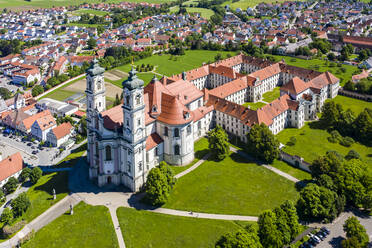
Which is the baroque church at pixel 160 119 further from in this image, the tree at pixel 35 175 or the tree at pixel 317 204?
the tree at pixel 317 204

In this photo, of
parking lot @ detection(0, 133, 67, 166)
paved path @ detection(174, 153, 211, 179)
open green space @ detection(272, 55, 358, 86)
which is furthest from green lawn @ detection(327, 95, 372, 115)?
parking lot @ detection(0, 133, 67, 166)

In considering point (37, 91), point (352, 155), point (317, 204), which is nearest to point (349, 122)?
point (352, 155)

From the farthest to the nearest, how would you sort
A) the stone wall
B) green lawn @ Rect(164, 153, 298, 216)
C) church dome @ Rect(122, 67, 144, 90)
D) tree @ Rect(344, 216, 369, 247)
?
the stone wall < green lawn @ Rect(164, 153, 298, 216) < church dome @ Rect(122, 67, 144, 90) < tree @ Rect(344, 216, 369, 247)

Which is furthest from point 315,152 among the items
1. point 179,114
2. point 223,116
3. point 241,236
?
point 241,236

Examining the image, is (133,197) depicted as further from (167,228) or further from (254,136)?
(254,136)

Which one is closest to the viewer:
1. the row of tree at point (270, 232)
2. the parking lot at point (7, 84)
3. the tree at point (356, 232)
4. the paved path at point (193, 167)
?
the row of tree at point (270, 232)

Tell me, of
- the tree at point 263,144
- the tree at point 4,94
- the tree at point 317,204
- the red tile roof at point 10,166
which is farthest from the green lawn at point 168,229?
the tree at point 4,94

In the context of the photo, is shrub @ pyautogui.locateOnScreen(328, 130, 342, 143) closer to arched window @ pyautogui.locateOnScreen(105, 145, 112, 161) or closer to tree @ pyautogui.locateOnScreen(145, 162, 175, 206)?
tree @ pyautogui.locateOnScreen(145, 162, 175, 206)
